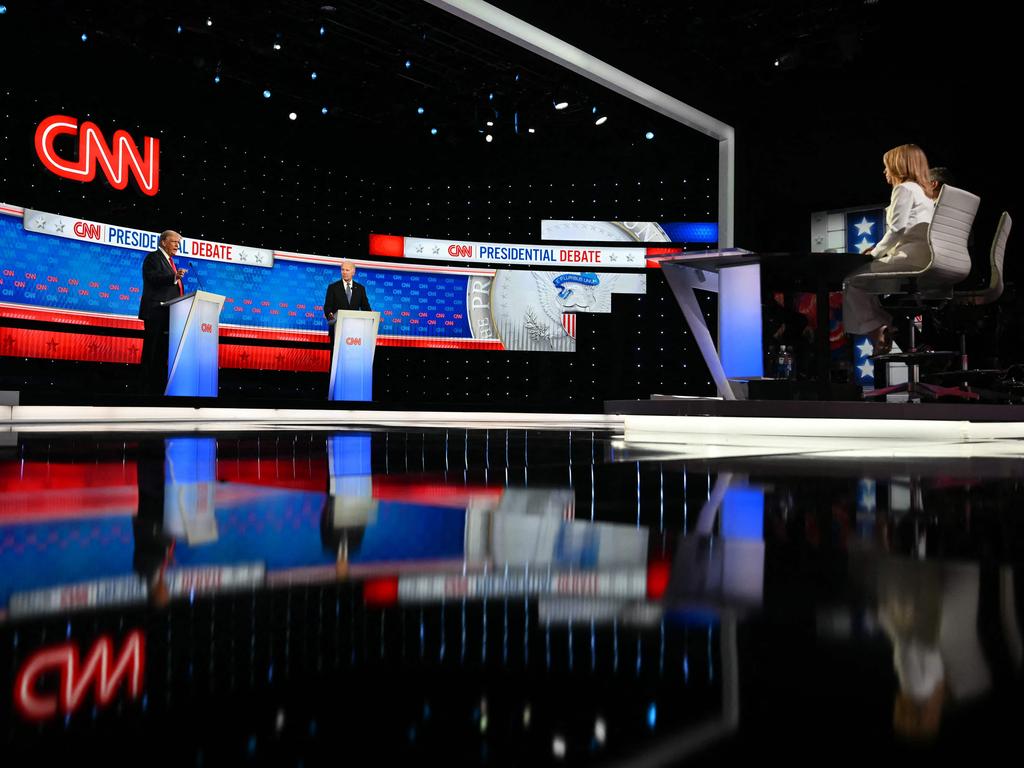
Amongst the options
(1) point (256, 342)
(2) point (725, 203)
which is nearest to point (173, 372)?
(1) point (256, 342)

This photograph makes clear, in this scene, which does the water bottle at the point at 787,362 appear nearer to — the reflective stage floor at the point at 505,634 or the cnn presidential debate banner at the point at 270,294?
the cnn presidential debate banner at the point at 270,294

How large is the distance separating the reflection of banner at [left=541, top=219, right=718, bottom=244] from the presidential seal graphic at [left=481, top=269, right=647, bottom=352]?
53 cm

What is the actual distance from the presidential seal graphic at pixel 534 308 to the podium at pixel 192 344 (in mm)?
4508

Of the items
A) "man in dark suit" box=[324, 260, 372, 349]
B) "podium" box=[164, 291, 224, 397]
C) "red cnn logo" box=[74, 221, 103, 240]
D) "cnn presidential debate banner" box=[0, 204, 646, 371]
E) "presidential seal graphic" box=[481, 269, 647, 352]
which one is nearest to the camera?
"podium" box=[164, 291, 224, 397]

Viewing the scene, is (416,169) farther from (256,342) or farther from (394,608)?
(394,608)

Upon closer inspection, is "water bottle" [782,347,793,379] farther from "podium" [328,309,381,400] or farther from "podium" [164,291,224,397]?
"podium" [164,291,224,397]

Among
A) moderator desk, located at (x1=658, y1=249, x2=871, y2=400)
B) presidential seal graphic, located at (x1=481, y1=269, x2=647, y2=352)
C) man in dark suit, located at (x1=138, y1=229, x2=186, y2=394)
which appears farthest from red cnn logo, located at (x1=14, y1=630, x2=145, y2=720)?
presidential seal graphic, located at (x1=481, y1=269, x2=647, y2=352)

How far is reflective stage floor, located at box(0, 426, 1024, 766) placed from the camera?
0.98 ft

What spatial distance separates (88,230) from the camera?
8.66 meters

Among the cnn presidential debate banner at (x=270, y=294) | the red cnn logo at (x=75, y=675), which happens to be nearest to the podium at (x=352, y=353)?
the cnn presidential debate banner at (x=270, y=294)

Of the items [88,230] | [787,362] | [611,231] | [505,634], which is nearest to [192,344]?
[88,230]

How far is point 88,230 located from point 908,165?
8.18 m

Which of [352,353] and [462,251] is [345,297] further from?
[462,251]

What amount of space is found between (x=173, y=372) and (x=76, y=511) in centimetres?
653
